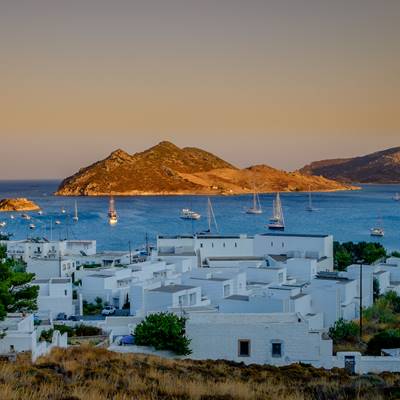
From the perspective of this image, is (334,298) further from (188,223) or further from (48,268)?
(188,223)

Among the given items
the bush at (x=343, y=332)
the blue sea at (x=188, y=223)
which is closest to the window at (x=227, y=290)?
the bush at (x=343, y=332)

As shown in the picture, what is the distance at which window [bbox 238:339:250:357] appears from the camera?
41.8 feet

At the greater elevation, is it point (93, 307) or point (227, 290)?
point (227, 290)

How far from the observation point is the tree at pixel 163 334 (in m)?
12.6

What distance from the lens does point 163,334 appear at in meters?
12.8

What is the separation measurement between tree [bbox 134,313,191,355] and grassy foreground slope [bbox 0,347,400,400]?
8.74 ft

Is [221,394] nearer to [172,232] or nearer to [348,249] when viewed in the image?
[348,249]

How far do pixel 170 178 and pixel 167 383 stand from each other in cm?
15150

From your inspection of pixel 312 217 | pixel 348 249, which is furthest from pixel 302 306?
pixel 312 217

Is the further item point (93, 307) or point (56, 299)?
point (93, 307)

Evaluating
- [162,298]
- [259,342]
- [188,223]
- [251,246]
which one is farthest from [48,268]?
[188,223]

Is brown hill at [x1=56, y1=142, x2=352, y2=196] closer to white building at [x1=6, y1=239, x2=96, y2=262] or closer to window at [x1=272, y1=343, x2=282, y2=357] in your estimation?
white building at [x1=6, y1=239, x2=96, y2=262]

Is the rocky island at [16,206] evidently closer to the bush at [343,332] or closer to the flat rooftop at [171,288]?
the flat rooftop at [171,288]

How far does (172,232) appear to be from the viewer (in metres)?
65.9
